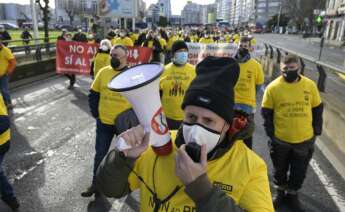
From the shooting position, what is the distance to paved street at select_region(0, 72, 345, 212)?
4.88 meters

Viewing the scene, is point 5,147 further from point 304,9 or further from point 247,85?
point 304,9

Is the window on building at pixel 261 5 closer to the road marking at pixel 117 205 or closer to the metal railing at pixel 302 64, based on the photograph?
the metal railing at pixel 302 64

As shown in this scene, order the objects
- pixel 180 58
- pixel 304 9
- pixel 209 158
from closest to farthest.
Answer: pixel 209 158
pixel 180 58
pixel 304 9

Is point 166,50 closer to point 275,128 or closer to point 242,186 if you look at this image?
point 275,128

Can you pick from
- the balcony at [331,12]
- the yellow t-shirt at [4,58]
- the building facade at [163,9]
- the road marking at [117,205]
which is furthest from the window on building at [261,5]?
the road marking at [117,205]

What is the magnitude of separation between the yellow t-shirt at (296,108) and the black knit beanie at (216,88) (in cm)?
293

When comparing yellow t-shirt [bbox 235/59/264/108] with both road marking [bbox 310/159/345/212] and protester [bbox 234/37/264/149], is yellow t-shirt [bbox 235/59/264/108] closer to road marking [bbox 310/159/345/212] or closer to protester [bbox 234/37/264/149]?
protester [bbox 234/37/264/149]

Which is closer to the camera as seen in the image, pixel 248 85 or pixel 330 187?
pixel 330 187

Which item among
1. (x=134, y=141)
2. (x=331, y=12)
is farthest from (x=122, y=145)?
(x=331, y=12)

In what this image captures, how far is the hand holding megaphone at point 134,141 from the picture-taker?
1.74m

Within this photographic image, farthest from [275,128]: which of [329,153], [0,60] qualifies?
[0,60]

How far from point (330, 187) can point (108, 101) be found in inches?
142

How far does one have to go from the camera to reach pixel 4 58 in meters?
9.17

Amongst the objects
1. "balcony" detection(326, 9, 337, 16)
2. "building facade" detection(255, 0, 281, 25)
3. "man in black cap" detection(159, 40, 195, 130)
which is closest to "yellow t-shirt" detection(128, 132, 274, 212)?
"man in black cap" detection(159, 40, 195, 130)
